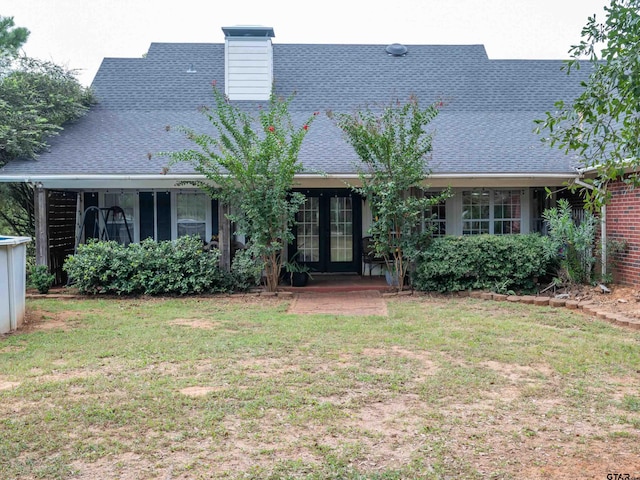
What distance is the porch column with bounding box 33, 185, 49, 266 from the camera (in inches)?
442

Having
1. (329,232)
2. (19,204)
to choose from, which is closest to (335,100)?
(329,232)

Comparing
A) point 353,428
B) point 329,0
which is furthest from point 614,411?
point 329,0

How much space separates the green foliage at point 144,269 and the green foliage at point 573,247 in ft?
20.1

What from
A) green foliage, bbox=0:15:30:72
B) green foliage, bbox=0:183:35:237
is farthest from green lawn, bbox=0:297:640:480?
green foliage, bbox=0:15:30:72

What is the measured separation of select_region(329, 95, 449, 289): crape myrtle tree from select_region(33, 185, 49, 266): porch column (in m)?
5.66

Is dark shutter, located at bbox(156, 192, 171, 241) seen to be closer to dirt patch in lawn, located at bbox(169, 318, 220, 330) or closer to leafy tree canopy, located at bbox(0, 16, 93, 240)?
leafy tree canopy, located at bbox(0, 16, 93, 240)

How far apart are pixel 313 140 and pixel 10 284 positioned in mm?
7139

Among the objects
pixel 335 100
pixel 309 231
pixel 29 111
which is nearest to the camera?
pixel 29 111

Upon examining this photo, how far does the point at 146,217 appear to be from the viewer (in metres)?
13.0

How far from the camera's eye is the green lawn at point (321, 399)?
12.3 ft

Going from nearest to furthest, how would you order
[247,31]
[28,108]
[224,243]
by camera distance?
1. [224,243]
2. [28,108]
3. [247,31]

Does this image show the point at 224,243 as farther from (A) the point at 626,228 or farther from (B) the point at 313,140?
(A) the point at 626,228

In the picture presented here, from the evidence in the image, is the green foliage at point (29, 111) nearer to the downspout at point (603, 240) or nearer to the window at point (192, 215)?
the window at point (192, 215)

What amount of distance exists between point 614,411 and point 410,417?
1605 mm
